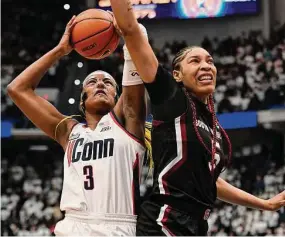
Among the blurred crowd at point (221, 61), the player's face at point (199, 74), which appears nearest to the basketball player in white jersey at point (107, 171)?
the player's face at point (199, 74)

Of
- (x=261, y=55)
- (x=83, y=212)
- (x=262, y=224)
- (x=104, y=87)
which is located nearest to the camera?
(x=83, y=212)

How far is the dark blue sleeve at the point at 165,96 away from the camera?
3.02m

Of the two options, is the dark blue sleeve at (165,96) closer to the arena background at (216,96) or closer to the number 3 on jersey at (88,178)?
the number 3 on jersey at (88,178)

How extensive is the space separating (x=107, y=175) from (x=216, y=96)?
11.3 meters

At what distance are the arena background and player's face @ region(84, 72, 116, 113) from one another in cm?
777

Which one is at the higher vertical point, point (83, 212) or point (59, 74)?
point (59, 74)

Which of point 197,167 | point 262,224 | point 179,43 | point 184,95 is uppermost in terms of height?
point 179,43

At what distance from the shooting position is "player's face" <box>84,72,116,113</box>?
395cm

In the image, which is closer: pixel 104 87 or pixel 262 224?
pixel 104 87

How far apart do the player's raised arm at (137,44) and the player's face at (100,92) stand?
949 mm

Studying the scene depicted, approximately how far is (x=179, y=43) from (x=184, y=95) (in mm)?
14916

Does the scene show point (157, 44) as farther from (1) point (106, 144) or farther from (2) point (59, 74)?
(1) point (106, 144)

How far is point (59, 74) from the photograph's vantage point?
16.1m

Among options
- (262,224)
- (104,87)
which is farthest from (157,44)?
(104,87)
